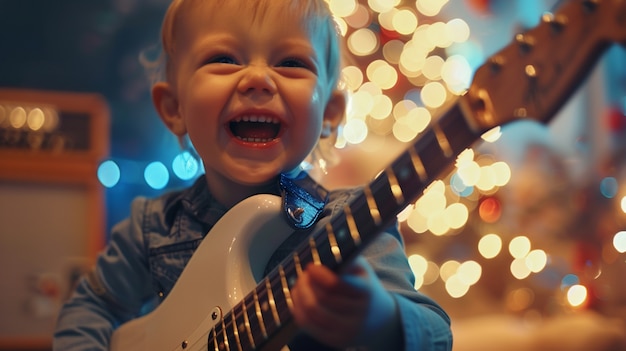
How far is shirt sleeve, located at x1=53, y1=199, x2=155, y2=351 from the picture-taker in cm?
102

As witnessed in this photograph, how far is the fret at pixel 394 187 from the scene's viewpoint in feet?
2.07

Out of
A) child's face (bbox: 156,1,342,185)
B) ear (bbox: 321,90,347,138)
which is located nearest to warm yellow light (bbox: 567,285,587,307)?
ear (bbox: 321,90,347,138)

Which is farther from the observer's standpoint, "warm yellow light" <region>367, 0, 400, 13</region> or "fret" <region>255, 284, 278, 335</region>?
"warm yellow light" <region>367, 0, 400, 13</region>

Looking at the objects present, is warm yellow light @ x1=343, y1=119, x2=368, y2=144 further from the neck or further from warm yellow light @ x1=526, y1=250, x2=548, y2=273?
the neck

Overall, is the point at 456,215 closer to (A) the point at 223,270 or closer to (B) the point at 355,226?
(A) the point at 223,270

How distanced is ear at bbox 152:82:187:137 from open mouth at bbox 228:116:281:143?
0.49 feet

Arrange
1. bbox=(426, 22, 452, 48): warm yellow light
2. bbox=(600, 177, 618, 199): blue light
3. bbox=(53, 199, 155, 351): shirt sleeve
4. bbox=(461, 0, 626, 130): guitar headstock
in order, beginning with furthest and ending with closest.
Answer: bbox=(426, 22, 452, 48): warm yellow light, bbox=(600, 177, 618, 199): blue light, bbox=(53, 199, 155, 351): shirt sleeve, bbox=(461, 0, 626, 130): guitar headstock

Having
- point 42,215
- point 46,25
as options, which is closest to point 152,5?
point 46,25

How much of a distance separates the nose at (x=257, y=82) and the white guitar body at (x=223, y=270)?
0.14 meters

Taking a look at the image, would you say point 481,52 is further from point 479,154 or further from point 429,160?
point 429,160

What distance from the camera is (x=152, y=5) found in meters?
2.40

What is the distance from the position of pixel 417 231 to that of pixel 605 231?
55cm

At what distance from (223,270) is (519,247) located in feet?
4.10

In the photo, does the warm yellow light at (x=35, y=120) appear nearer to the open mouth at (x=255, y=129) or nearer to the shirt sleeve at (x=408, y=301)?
the open mouth at (x=255, y=129)
